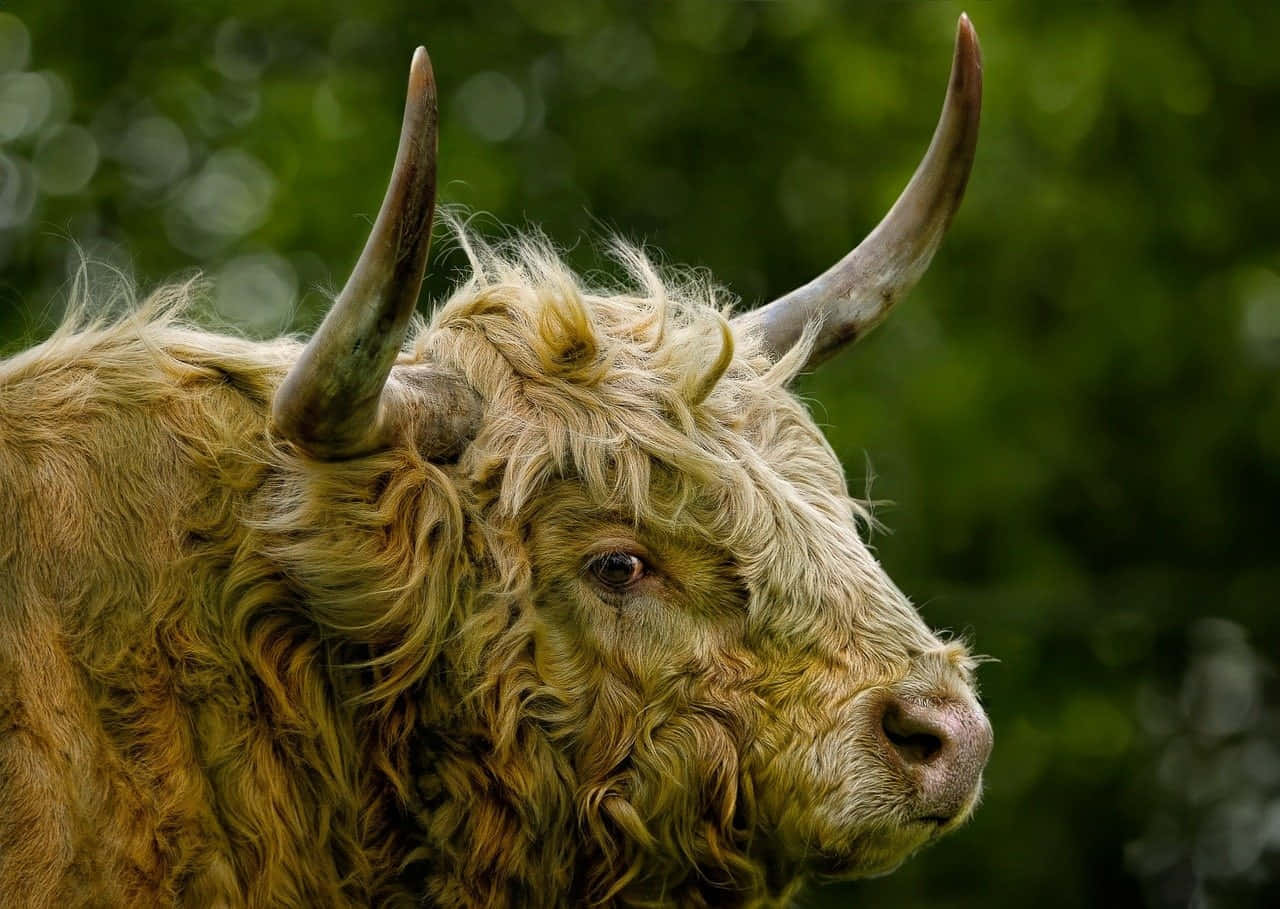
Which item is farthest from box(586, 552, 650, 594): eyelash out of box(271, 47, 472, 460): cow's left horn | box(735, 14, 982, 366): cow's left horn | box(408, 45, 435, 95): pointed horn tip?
box(408, 45, 435, 95): pointed horn tip

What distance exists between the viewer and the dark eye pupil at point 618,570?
461cm

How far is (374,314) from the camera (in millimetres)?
3889

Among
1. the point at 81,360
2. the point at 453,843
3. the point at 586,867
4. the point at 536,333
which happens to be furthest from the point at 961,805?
the point at 81,360

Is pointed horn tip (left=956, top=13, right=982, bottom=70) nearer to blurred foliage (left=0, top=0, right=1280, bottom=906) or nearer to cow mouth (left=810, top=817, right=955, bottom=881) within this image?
cow mouth (left=810, top=817, right=955, bottom=881)

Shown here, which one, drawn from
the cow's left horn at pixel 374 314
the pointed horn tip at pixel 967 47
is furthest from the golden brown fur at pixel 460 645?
the pointed horn tip at pixel 967 47

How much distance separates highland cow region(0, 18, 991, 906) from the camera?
434 cm

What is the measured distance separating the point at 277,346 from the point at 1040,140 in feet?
34.5

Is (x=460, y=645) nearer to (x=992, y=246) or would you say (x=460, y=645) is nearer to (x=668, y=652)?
(x=668, y=652)

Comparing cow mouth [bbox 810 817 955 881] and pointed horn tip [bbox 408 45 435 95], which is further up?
pointed horn tip [bbox 408 45 435 95]

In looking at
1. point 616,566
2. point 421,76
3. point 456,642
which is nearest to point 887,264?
point 616,566

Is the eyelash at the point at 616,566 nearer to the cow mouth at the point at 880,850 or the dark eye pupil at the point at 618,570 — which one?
the dark eye pupil at the point at 618,570

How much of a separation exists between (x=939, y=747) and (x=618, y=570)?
96cm

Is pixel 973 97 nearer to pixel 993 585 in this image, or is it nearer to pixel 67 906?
pixel 67 906

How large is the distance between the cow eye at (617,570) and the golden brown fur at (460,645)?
0.12ft
